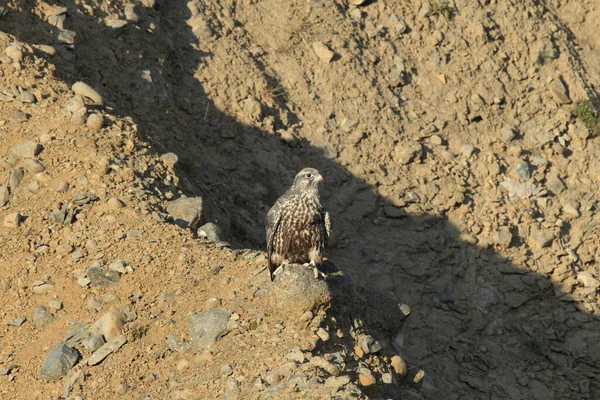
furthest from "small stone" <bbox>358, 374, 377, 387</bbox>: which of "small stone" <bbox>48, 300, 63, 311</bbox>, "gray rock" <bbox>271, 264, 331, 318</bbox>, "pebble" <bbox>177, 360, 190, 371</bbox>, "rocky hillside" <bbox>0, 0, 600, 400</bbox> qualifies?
"small stone" <bbox>48, 300, 63, 311</bbox>

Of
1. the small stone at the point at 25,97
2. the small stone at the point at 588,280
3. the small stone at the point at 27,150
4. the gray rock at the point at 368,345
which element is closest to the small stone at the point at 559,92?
the small stone at the point at 588,280

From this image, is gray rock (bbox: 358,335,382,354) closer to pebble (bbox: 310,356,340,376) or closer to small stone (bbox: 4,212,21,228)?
pebble (bbox: 310,356,340,376)

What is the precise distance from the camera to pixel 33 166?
11180mm

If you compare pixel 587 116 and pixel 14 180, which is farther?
pixel 587 116

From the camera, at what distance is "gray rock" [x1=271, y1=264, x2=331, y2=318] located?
29.4 feet

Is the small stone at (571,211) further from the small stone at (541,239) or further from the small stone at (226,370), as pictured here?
Result: the small stone at (226,370)

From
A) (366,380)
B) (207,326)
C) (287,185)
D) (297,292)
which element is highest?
(297,292)

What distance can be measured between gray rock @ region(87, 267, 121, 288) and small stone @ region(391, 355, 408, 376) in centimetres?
288

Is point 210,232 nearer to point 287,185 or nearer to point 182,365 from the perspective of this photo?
point 182,365

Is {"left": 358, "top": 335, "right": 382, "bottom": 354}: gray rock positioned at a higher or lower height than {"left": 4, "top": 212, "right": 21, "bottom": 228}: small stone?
higher

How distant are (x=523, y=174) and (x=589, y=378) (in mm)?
3172

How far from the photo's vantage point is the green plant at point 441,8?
52.0 ft

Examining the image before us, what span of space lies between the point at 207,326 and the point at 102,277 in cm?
151

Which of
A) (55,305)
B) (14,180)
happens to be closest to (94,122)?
(14,180)
